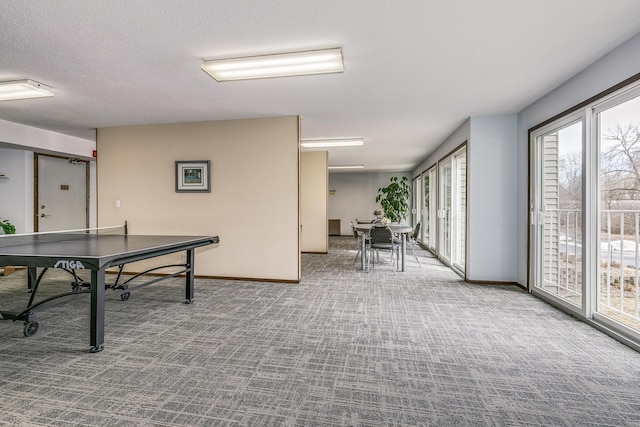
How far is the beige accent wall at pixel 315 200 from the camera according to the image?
7789mm

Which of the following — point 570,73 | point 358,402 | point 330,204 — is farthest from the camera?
point 330,204

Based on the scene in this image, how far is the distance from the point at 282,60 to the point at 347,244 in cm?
730

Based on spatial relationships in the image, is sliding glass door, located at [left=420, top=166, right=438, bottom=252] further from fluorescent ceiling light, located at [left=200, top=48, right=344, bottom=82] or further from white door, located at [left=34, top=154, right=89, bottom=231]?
white door, located at [left=34, top=154, right=89, bottom=231]

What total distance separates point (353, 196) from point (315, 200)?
4616 mm

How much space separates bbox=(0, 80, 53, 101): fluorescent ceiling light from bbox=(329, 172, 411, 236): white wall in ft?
30.9

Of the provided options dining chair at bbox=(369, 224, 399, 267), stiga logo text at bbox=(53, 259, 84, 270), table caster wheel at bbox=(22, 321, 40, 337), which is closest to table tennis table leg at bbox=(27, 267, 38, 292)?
table caster wheel at bbox=(22, 321, 40, 337)

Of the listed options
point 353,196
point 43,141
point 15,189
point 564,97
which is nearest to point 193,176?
point 43,141

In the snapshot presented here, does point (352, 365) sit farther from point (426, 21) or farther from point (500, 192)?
point (500, 192)

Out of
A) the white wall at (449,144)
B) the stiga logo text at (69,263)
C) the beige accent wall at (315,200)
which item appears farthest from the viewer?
the beige accent wall at (315,200)

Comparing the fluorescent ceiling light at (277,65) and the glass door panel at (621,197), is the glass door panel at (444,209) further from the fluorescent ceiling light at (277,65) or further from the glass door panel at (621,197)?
the fluorescent ceiling light at (277,65)

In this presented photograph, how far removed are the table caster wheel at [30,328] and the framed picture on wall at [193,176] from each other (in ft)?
8.91

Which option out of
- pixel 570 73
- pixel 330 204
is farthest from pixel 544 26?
pixel 330 204

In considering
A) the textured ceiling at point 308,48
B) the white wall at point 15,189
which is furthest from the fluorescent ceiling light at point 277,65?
the white wall at point 15,189

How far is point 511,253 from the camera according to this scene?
15.4 feet
